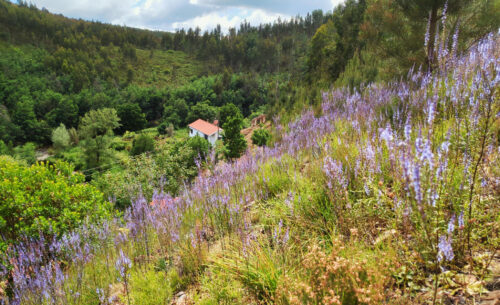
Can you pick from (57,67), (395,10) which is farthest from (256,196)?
(57,67)

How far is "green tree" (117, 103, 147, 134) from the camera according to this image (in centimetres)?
6831

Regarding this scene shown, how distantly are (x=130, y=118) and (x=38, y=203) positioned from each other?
69500 millimetres

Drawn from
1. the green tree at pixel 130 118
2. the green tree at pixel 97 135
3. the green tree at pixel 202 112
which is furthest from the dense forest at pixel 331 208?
the green tree at pixel 130 118

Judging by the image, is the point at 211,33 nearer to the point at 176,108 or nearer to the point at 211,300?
the point at 176,108

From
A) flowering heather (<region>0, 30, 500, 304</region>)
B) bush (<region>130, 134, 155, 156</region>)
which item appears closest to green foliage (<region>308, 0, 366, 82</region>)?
flowering heather (<region>0, 30, 500, 304</region>)

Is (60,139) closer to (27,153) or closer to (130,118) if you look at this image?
(27,153)

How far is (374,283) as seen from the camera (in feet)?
5.87

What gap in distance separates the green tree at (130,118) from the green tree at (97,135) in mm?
6679

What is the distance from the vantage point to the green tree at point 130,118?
224 feet

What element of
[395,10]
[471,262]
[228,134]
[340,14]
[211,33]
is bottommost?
[228,134]

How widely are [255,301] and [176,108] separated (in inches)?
3016

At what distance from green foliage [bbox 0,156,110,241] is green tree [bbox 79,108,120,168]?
1570 inches

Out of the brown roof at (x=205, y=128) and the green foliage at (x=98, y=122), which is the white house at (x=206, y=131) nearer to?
the brown roof at (x=205, y=128)

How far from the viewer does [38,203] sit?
251 inches
